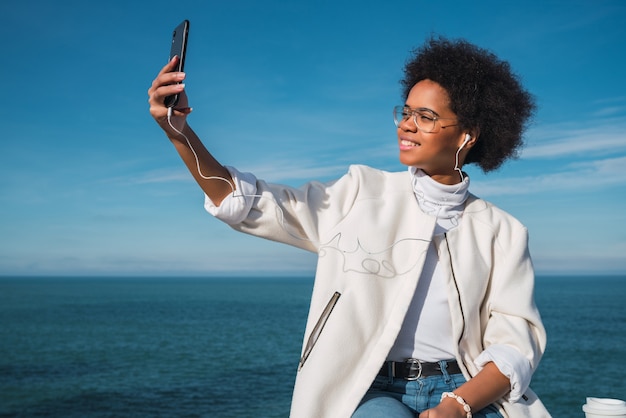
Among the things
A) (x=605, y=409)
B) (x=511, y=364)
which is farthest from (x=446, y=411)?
(x=605, y=409)

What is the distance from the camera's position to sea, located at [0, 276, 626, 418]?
26734 millimetres

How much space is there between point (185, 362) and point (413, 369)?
128 feet

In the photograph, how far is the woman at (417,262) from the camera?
8.02ft

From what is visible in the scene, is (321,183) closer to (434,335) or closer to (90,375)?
(434,335)

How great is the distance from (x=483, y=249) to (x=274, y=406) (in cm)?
2348

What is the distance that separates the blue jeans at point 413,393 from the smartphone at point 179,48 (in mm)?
1350

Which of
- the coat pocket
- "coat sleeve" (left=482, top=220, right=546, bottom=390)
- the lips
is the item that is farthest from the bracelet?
the lips

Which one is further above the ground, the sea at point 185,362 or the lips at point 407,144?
the lips at point 407,144

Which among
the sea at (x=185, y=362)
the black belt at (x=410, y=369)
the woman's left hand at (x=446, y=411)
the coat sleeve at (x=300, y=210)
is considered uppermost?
the coat sleeve at (x=300, y=210)

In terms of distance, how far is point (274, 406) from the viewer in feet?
81.6

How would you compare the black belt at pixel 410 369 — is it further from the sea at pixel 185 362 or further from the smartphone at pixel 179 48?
the sea at pixel 185 362

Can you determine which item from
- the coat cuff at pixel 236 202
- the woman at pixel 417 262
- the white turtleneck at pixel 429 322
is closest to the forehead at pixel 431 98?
the woman at pixel 417 262

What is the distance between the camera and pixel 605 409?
107 inches

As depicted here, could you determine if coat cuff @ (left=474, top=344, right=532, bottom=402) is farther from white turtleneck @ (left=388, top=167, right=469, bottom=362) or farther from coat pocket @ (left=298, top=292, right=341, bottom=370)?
coat pocket @ (left=298, top=292, right=341, bottom=370)
